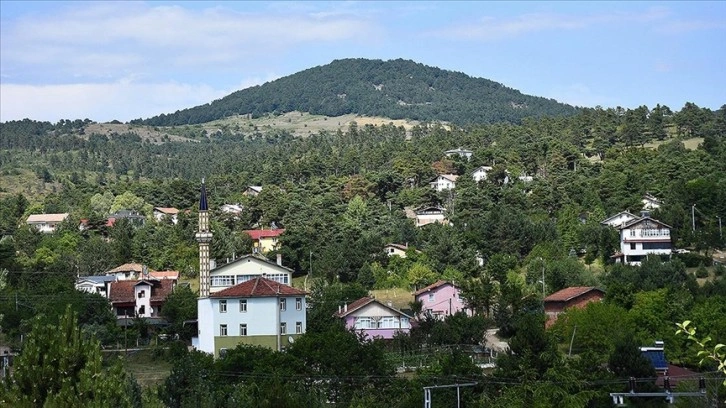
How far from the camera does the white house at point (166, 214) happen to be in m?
96.0

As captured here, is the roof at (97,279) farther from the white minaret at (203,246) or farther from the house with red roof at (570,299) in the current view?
the house with red roof at (570,299)

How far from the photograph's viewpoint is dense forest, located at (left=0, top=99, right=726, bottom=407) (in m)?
41.3

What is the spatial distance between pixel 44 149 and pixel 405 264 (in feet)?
369

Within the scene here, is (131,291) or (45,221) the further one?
(45,221)

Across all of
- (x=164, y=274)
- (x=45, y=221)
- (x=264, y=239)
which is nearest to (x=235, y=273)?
(x=164, y=274)

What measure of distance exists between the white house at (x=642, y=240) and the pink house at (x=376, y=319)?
21743 millimetres

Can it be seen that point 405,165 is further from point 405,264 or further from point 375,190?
point 405,264

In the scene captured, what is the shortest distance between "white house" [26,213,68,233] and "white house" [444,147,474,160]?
3649 cm

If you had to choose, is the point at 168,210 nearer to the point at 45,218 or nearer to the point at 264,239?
the point at 45,218

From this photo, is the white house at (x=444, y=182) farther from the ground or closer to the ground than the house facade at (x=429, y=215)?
farther from the ground

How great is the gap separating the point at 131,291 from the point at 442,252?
65.1ft

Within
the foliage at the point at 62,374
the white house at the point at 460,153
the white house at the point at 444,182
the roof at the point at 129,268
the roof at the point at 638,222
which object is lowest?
the foliage at the point at 62,374

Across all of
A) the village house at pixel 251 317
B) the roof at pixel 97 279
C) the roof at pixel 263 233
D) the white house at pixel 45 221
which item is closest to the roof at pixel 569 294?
the village house at pixel 251 317

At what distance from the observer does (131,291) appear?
228 ft
